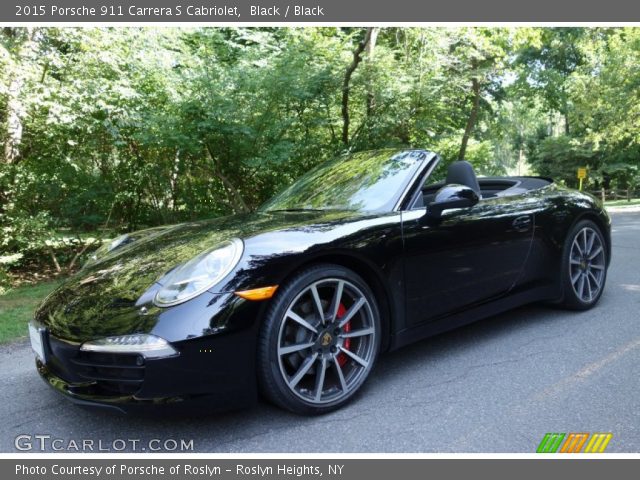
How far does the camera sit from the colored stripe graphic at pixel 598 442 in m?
2.25

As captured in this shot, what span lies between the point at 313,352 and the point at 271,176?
7.01 meters

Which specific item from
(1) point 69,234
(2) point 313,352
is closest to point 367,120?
(1) point 69,234

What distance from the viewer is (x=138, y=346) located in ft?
7.04

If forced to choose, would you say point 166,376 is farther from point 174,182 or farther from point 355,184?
point 174,182

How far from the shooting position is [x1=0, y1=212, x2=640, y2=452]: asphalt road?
7.71ft

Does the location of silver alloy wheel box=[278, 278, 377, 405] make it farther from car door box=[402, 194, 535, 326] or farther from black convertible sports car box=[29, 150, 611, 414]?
car door box=[402, 194, 535, 326]

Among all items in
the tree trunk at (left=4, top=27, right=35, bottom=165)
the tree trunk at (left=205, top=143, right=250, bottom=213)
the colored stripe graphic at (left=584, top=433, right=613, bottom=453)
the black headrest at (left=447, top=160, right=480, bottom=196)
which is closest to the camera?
the colored stripe graphic at (left=584, top=433, right=613, bottom=453)

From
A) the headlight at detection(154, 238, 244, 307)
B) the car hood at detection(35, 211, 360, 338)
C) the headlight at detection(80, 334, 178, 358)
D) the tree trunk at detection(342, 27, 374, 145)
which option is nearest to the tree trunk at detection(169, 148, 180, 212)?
the tree trunk at detection(342, 27, 374, 145)

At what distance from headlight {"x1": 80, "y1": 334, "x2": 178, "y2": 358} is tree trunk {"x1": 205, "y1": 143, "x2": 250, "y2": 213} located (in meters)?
6.75

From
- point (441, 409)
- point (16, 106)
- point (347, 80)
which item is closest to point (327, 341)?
point (441, 409)

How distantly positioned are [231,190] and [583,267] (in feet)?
20.7

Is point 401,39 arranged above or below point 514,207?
above
